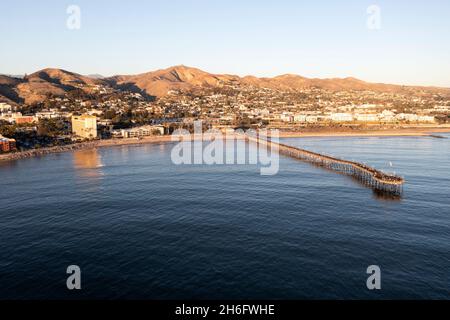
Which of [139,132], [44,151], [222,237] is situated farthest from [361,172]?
[139,132]

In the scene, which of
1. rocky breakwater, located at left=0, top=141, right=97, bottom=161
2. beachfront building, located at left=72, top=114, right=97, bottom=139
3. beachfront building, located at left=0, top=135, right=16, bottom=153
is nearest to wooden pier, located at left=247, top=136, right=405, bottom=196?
rocky breakwater, located at left=0, top=141, right=97, bottom=161

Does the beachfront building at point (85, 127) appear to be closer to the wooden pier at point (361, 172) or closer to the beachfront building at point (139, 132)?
the beachfront building at point (139, 132)

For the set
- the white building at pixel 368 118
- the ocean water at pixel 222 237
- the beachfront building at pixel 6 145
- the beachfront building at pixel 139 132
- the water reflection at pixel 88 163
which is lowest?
the ocean water at pixel 222 237

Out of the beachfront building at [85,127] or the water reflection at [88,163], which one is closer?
the water reflection at [88,163]

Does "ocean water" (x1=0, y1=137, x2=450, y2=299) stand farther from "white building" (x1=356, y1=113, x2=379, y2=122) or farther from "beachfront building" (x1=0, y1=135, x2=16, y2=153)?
"white building" (x1=356, y1=113, x2=379, y2=122)

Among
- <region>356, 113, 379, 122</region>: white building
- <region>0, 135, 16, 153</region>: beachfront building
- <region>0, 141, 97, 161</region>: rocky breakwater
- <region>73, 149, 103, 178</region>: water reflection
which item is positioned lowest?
<region>73, 149, 103, 178</region>: water reflection

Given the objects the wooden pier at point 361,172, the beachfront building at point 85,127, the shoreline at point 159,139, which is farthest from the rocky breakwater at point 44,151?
the wooden pier at point 361,172
